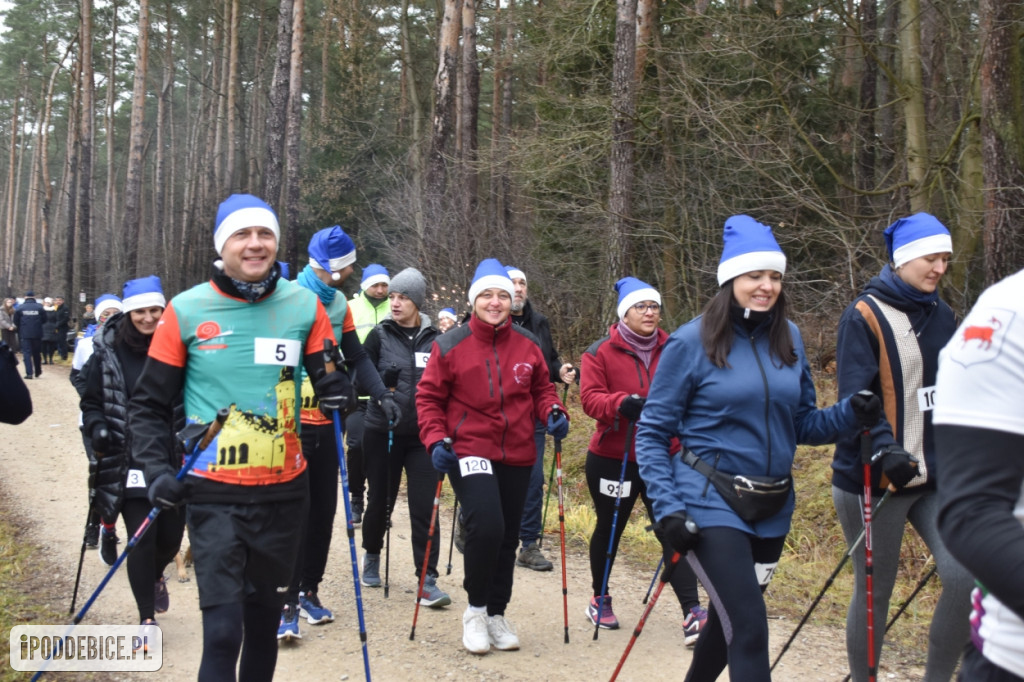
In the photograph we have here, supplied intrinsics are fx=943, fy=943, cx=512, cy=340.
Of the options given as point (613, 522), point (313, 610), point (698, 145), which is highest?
point (698, 145)

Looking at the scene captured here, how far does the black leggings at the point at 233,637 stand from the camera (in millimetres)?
3525

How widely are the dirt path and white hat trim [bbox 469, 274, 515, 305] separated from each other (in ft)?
7.01

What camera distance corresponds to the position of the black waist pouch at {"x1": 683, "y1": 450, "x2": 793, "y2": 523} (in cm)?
354

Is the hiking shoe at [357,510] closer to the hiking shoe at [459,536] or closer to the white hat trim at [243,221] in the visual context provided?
the hiking shoe at [459,536]

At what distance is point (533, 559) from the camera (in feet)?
24.7

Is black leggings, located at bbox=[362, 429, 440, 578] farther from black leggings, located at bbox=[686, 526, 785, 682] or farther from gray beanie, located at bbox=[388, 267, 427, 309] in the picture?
black leggings, located at bbox=[686, 526, 785, 682]

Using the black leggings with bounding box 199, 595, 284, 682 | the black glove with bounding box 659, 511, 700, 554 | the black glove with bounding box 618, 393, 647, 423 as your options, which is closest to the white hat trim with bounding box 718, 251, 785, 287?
the black glove with bounding box 659, 511, 700, 554

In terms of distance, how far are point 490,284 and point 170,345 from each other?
2208 millimetres

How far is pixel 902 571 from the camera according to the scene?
23.0 ft

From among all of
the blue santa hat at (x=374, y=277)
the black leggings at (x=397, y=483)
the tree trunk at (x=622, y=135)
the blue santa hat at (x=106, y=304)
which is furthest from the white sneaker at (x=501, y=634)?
the tree trunk at (x=622, y=135)

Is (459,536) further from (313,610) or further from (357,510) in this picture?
(313,610)

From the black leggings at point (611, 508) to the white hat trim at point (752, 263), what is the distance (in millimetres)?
2215

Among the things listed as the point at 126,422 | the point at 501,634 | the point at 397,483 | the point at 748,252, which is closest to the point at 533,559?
the point at 397,483

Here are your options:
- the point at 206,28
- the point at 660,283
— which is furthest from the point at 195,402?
the point at 206,28
